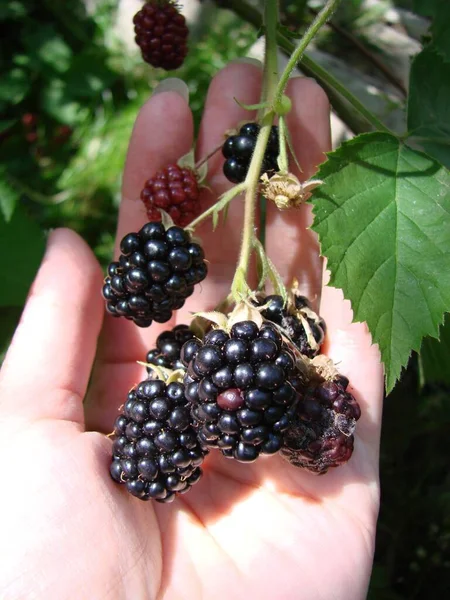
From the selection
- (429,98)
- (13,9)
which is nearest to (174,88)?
(429,98)

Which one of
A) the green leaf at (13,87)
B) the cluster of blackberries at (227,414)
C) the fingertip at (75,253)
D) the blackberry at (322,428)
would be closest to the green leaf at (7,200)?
the fingertip at (75,253)

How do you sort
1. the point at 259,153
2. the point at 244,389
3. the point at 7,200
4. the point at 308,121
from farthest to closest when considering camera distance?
1. the point at 7,200
2. the point at 308,121
3. the point at 259,153
4. the point at 244,389

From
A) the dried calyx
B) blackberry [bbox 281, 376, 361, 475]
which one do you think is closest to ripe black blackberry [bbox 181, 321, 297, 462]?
blackberry [bbox 281, 376, 361, 475]

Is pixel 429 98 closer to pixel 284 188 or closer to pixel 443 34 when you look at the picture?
pixel 443 34

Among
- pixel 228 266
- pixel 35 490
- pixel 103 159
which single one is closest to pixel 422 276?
pixel 228 266

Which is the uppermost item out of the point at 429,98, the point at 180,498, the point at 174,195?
the point at 429,98

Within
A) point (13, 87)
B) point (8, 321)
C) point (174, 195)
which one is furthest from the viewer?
point (13, 87)
